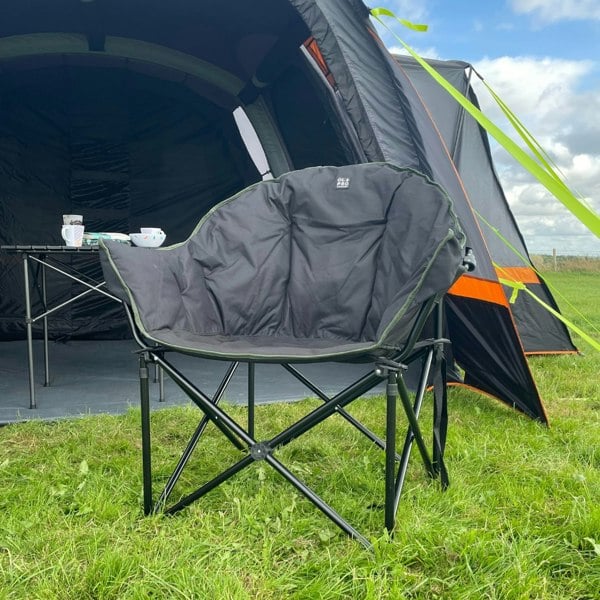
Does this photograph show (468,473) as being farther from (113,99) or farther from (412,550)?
(113,99)

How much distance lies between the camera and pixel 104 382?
8.68ft

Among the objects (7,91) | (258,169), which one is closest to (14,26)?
(7,91)

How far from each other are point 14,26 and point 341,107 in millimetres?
1899

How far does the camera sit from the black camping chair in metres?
1.31

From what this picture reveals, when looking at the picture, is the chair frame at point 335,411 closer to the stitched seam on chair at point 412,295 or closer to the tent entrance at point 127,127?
the stitched seam on chair at point 412,295

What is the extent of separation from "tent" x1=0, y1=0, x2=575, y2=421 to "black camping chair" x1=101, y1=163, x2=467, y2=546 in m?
0.56

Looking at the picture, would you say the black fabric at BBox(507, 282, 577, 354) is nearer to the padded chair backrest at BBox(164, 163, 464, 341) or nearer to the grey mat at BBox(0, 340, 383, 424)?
the grey mat at BBox(0, 340, 383, 424)

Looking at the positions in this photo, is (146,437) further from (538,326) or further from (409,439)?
(538,326)

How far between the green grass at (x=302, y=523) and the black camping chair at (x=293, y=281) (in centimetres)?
9

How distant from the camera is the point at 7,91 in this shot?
354 cm

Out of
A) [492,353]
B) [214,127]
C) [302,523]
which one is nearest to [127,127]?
[214,127]

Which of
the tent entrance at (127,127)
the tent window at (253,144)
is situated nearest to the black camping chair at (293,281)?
the tent entrance at (127,127)

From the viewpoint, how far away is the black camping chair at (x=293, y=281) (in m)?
1.31

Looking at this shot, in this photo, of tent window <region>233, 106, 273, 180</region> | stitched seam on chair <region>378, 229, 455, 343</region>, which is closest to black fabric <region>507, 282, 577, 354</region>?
tent window <region>233, 106, 273, 180</region>
